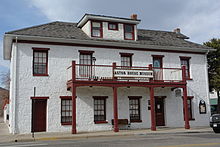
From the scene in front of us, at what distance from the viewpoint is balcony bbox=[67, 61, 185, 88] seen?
62.0 feet

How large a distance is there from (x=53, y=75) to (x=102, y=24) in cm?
558

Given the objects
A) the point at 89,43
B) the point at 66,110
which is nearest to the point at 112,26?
the point at 89,43

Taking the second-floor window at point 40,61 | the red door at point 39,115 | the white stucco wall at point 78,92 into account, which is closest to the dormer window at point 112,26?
the white stucco wall at point 78,92

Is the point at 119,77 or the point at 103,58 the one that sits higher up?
the point at 103,58

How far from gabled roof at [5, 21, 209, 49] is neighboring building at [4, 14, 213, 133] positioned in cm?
8

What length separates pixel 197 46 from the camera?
2408cm

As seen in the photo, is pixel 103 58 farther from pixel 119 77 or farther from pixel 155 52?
pixel 155 52

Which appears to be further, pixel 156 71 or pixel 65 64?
pixel 156 71

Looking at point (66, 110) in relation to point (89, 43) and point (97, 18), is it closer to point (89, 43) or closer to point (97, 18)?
point (89, 43)

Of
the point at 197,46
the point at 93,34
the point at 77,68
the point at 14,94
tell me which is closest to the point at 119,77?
the point at 77,68

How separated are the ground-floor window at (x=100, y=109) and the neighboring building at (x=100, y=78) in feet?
0.24

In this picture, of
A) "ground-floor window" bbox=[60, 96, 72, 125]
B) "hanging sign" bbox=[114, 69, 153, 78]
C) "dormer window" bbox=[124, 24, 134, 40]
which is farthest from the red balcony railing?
"dormer window" bbox=[124, 24, 134, 40]

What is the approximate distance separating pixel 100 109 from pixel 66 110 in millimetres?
2486

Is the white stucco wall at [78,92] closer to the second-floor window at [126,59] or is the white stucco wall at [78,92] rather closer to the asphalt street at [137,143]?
the second-floor window at [126,59]
